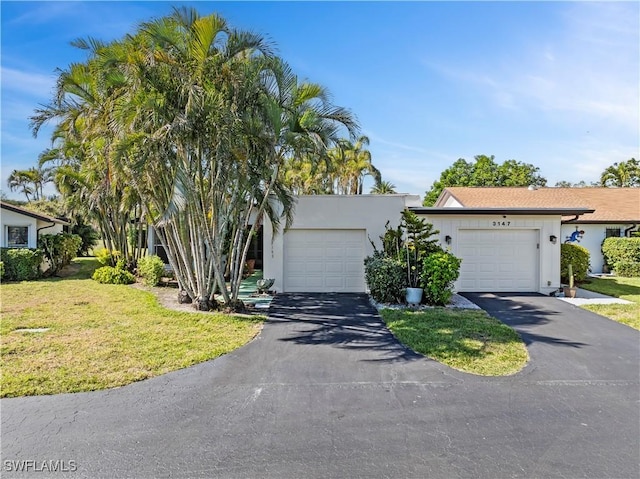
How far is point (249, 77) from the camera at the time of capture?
760cm

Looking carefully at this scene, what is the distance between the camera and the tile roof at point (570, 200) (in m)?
17.0

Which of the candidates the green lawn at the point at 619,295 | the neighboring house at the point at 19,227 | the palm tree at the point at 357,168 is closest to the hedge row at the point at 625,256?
the green lawn at the point at 619,295

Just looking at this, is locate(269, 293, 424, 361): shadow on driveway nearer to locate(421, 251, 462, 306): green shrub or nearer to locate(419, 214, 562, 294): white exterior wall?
locate(421, 251, 462, 306): green shrub

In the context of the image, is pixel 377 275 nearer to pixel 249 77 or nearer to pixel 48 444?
pixel 249 77

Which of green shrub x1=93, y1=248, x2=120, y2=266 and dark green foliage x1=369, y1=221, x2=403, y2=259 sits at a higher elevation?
dark green foliage x1=369, y1=221, x2=403, y2=259

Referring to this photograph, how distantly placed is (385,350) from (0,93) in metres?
10.9

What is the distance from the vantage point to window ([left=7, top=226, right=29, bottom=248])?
15.6m

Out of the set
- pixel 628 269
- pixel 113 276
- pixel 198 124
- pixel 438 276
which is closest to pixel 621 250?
pixel 628 269

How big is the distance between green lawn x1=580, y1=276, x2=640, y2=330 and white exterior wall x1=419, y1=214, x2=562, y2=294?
1757 mm

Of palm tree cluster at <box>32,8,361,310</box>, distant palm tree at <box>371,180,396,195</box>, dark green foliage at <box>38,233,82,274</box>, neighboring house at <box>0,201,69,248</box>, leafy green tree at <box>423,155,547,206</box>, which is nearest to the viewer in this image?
palm tree cluster at <box>32,8,361,310</box>

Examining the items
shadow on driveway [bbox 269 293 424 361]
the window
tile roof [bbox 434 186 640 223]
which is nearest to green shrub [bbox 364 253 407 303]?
shadow on driveway [bbox 269 293 424 361]

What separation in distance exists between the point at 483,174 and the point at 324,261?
29409 millimetres

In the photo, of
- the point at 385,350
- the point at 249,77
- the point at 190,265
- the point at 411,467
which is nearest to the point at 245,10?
the point at 249,77

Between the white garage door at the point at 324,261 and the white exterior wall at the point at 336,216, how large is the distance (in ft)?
0.81
